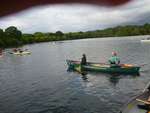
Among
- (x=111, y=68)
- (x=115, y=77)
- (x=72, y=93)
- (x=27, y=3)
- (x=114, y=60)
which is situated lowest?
(x=115, y=77)

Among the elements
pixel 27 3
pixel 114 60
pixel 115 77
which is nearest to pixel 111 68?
pixel 114 60

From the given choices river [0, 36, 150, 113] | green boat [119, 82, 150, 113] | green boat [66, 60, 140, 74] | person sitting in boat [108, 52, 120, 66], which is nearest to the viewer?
green boat [119, 82, 150, 113]

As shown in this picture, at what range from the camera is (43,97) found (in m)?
21.6

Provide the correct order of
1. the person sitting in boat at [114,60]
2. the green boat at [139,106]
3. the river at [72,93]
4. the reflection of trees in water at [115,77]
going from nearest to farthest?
the green boat at [139,106], the river at [72,93], the reflection of trees in water at [115,77], the person sitting in boat at [114,60]

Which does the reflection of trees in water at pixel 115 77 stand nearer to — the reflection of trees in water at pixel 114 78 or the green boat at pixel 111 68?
the reflection of trees in water at pixel 114 78

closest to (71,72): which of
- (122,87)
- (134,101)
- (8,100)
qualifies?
(122,87)

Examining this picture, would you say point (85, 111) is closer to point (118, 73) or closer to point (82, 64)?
point (118, 73)

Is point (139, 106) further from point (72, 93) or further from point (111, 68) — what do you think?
point (111, 68)

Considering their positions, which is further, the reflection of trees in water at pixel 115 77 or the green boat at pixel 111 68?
the green boat at pixel 111 68

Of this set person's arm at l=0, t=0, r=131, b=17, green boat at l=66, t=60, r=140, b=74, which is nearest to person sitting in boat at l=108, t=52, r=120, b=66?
green boat at l=66, t=60, r=140, b=74

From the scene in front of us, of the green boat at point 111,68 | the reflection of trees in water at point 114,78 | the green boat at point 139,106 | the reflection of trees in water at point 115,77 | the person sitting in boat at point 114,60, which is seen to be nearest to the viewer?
the green boat at point 139,106

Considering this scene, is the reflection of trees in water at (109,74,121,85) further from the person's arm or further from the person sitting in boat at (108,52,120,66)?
the person's arm

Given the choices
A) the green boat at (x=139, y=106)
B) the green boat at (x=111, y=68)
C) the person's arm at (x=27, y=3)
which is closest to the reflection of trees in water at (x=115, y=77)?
the green boat at (x=111, y=68)

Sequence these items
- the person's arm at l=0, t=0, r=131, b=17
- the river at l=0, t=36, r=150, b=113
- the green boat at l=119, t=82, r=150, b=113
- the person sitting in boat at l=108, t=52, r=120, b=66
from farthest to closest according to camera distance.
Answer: the person sitting in boat at l=108, t=52, r=120, b=66 → the river at l=0, t=36, r=150, b=113 → the green boat at l=119, t=82, r=150, b=113 → the person's arm at l=0, t=0, r=131, b=17
